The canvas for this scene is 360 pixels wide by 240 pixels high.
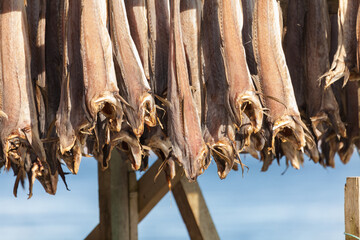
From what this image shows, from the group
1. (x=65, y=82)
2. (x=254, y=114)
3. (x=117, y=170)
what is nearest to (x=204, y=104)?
(x=254, y=114)

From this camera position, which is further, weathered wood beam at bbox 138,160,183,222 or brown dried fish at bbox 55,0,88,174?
weathered wood beam at bbox 138,160,183,222

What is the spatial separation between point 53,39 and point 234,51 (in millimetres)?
717

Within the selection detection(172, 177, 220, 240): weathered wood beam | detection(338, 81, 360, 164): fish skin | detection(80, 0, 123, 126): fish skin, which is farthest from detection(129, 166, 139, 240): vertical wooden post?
detection(80, 0, 123, 126): fish skin

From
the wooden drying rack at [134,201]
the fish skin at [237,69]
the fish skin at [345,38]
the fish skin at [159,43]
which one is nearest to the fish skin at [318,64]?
the fish skin at [345,38]

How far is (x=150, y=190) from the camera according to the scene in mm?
4168

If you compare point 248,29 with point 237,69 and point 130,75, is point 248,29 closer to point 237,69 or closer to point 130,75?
point 237,69

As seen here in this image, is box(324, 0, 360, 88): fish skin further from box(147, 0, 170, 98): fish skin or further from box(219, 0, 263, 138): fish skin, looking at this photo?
box(147, 0, 170, 98): fish skin

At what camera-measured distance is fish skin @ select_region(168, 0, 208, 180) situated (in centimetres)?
222

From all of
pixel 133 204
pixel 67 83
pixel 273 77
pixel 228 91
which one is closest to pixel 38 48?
pixel 67 83

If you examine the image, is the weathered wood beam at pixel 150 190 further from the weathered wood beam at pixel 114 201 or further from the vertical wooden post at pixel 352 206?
the vertical wooden post at pixel 352 206

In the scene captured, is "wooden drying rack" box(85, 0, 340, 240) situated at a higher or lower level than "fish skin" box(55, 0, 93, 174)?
lower

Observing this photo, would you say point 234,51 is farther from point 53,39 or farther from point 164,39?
point 53,39

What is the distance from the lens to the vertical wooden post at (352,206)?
2.29m

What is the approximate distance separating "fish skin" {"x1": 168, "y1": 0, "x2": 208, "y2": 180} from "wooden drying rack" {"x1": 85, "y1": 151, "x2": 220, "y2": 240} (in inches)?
69.6
